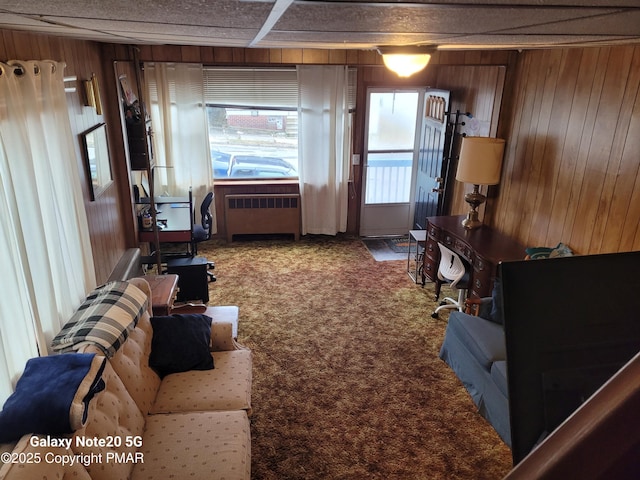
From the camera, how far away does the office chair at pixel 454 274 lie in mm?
3949

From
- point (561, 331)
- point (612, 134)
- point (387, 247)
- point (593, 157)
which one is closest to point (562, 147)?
point (593, 157)

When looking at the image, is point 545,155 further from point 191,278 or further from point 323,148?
point 191,278

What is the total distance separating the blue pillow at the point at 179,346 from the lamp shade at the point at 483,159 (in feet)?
8.76

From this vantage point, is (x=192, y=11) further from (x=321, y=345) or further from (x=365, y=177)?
(x=365, y=177)

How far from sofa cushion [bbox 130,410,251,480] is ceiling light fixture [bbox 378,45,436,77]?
6.49ft

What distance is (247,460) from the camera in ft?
7.18

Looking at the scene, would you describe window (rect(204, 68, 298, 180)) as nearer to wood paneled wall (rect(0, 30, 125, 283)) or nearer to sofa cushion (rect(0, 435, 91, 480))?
wood paneled wall (rect(0, 30, 125, 283))

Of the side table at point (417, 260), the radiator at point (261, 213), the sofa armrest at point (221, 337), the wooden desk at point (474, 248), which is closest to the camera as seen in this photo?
the sofa armrest at point (221, 337)

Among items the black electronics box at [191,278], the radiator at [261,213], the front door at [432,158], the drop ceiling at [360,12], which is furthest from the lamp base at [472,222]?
the drop ceiling at [360,12]

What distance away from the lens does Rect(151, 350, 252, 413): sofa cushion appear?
2.53 metres

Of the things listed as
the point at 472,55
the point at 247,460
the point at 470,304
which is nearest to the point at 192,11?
the point at 247,460

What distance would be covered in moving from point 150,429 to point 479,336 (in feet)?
7.09

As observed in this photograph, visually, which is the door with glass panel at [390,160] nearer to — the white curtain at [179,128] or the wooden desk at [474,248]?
the wooden desk at [474,248]

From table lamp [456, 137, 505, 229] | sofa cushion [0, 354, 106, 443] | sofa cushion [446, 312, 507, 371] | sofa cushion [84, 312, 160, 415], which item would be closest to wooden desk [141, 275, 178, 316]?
sofa cushion [84, 312, 160, 415]
